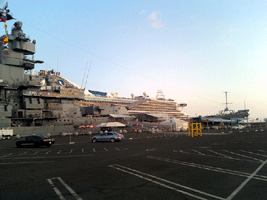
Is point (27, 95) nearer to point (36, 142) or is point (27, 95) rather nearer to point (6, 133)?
point (6, 133)

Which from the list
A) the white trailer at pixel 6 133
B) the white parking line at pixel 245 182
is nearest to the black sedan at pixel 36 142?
the white trailer at pixel 6 133

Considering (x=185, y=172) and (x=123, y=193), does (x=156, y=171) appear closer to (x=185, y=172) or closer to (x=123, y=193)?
(x=185, y=172)

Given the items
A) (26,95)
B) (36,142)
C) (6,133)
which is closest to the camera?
(36,142)

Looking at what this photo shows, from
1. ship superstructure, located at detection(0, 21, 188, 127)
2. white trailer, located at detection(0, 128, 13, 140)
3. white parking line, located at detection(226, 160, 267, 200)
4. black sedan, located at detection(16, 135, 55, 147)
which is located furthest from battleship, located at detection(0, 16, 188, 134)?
white parking line, located at detection(226, 160, 267, 200)

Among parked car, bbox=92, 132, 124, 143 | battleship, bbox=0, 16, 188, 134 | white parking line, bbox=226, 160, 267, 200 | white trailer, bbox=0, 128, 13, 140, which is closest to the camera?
white parking line, bbox=226, 160, 267, 200

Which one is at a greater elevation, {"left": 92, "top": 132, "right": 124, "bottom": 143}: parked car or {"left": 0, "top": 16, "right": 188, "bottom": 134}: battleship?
{"left": 0, "top": 16, "right": 188, "bottom": 134}: battleship

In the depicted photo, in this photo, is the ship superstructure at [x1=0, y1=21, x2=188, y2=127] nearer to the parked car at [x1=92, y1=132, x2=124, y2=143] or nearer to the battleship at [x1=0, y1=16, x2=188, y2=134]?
the battleship at [x1=0, y1=16, x2=188, y2=134]

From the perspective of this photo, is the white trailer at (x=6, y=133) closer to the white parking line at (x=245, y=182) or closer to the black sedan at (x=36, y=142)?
the black sedan at (x=36, y=142)

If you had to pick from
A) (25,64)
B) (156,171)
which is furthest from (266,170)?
(25,64)

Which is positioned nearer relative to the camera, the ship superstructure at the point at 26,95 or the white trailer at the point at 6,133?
the white trailer at the point at 6,133

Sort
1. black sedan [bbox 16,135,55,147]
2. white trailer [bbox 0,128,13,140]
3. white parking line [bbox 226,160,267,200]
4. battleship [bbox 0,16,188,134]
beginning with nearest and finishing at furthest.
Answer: white parking line [bbox 226,160,267,200], black sedan [bbox 16,135,55,147], white trailer [bbox 0,128,13,140], battleship [bbox 0,16,188,134]

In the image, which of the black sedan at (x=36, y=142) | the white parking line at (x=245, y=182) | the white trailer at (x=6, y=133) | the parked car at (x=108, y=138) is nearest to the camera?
the white parking line at (x=245, y=182)

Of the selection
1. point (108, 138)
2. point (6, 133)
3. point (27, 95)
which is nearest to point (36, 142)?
point (108, 138)

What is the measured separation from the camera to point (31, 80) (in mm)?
Result: 40625
